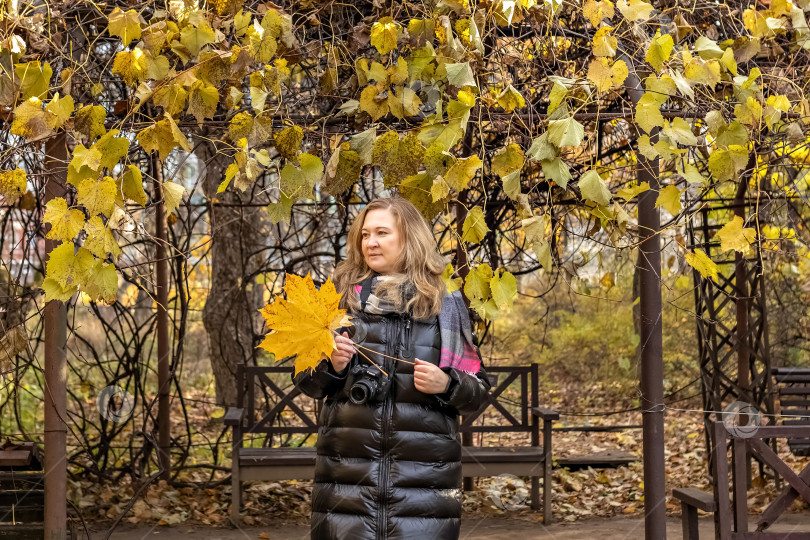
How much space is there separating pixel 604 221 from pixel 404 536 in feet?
4.26

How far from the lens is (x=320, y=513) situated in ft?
8.68

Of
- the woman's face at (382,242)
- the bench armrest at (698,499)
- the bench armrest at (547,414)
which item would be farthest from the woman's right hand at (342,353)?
the bench armrest at (547,414)

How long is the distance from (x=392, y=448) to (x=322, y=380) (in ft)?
0.99

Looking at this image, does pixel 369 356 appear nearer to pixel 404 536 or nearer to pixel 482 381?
pixel 482 381

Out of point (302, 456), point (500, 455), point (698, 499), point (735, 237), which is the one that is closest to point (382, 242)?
point (735, 237)

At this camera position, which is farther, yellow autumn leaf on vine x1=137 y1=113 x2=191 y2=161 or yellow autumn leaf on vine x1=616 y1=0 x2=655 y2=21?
yellow autumn leaf on vine x1=616 y1=0 x2=655 y2=21

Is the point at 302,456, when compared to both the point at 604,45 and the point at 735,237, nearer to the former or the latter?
the point at 735,237

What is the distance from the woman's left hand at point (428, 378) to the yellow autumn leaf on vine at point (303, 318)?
0.99ft

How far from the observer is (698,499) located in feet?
11.8

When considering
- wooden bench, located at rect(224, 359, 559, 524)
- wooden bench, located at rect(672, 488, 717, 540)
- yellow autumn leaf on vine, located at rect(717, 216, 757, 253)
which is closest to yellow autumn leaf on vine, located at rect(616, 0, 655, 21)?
yellow autumn leaf on vine, located at rect(717, 216, 757, 253)

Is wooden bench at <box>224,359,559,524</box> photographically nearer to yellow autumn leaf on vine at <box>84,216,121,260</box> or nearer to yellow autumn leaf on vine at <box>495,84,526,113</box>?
yellow autumn leaf on vine at <box>495,84,526,113</box>

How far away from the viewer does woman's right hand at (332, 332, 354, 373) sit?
253 centimetres

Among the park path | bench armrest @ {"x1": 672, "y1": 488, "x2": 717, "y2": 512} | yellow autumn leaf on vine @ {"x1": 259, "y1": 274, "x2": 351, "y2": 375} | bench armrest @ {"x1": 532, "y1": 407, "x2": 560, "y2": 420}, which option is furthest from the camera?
bench armrest @ {"x1": 532, "y1": 407, "x2": 560, "y2": 420}

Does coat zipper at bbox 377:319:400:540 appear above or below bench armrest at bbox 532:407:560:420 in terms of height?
above
